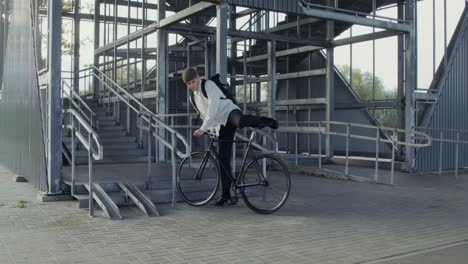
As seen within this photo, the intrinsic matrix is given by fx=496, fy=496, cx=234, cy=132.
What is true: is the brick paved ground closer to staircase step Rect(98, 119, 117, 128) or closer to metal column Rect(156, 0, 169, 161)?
metal column Rect(156, 0, 169, 161)

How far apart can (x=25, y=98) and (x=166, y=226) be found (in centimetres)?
423

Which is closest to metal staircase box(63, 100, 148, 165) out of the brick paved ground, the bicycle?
the brick paved ground

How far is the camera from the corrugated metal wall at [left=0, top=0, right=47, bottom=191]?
742 centimetres

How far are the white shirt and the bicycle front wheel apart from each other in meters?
0.67

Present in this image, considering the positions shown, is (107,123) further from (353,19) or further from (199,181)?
(353,19)

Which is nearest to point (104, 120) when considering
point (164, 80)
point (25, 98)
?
point (164, 80)

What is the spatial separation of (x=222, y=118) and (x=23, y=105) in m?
4.07

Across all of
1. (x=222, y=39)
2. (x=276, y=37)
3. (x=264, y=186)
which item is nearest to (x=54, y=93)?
(x=222, y=39)

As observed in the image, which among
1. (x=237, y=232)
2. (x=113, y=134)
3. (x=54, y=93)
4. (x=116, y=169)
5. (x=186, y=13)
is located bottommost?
(x=237, y=232)

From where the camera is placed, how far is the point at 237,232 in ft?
17.2

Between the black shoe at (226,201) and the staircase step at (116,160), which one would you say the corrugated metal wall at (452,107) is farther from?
the black shoe at (226,201)

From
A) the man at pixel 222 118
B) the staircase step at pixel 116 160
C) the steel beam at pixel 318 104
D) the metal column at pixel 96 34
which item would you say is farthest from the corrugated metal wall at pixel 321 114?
the man at pixel 222 118

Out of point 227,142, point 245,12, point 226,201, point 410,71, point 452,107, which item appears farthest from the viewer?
point 245,12

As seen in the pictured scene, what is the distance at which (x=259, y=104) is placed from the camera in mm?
15078
